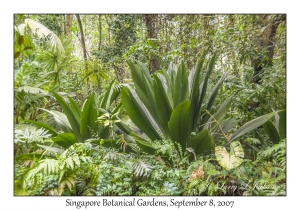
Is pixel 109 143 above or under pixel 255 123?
under

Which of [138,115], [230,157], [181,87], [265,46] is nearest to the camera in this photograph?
[230,157]

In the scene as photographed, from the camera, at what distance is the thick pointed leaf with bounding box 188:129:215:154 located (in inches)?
60.4

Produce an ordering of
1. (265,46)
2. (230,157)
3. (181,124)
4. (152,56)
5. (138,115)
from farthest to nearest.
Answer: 1. (152,56)
2. (265,46)
3. (138,115)
4. (181,124)
5. (230,157)

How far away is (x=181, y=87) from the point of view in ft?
5.64

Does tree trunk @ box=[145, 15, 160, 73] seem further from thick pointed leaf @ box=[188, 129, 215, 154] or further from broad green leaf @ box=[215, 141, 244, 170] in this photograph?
broad green leaf @ box=[215, 141, 244, 170]

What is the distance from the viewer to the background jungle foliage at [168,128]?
52.4 inches

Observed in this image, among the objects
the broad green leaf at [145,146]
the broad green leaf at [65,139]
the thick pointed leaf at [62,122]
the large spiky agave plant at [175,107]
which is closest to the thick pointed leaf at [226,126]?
the large spiky agave plant at [175,107]

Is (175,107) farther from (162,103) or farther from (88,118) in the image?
(88,118)

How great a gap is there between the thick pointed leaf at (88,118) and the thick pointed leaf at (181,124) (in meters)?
0.64

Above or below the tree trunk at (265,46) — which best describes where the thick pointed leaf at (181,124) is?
below

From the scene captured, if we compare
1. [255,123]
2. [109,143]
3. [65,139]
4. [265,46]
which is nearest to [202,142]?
[255,123]

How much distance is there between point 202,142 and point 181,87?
417mm

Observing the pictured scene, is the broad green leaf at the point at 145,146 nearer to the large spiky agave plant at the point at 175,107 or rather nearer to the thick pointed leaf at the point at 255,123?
the large spiky agave plant at the point at 175,107
